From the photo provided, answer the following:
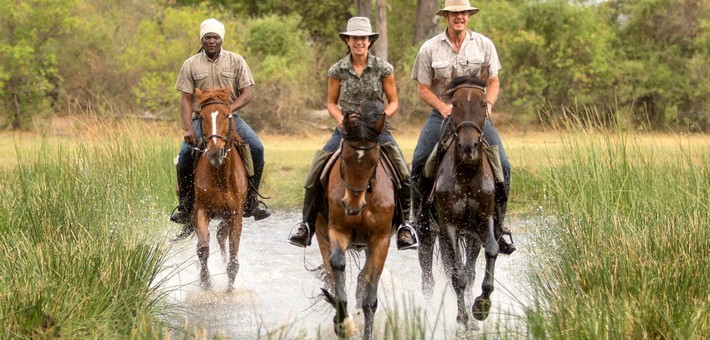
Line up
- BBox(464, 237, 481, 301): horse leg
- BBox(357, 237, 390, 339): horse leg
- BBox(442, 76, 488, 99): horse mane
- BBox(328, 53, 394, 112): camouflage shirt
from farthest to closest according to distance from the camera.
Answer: BBox(464, 237, 481, 301): horse leg, BBox(328, 53, 394, 112): camouflage shirt, BBox(442, 76, 488, 99): horse mane, BBox(357, 237, 390, 339): horse leg

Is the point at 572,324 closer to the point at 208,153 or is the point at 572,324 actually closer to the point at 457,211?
the point at 457,211

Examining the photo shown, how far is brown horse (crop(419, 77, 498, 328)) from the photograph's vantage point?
897cm

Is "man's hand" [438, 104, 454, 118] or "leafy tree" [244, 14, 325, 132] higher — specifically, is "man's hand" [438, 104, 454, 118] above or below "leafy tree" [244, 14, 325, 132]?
above

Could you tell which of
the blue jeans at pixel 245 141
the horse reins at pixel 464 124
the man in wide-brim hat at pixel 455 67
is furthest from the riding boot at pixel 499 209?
the blue jeans at pixel 245 141

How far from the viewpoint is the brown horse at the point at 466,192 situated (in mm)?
8969

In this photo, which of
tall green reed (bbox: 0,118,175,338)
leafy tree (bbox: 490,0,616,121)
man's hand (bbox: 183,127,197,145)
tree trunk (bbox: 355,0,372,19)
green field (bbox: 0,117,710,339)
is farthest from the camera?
leafy tree (bbox: 490,0,616,121)

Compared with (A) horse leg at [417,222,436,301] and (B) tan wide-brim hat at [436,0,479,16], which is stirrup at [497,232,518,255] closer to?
(A) horse leg at [417,222,436,301]

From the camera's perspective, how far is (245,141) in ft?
38.2

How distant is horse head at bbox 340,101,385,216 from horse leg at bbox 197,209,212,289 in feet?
9.89

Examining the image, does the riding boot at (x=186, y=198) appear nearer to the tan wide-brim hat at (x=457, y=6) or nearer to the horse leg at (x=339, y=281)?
the horse leg at (x=339, y=281)

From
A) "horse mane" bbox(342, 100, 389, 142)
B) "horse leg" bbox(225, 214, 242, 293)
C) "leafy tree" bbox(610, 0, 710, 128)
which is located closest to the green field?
"horse leg" bbox(225, 214, 242, 293)

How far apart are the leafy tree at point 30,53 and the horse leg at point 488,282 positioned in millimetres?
21474

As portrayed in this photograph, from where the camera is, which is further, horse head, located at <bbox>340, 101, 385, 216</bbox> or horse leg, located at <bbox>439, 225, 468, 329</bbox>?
horse leg, located at <bbox>439, 225, 468, 329</bbox>

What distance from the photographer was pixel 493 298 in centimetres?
1046
